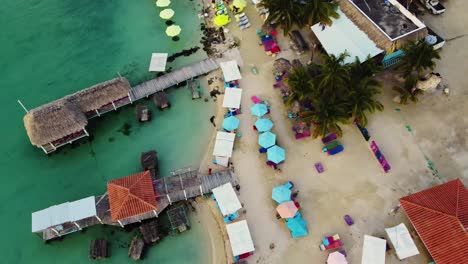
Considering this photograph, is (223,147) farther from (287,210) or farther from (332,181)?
(332,181)

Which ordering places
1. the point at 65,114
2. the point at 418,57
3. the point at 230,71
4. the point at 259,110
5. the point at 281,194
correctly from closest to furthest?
the point at 281,194, the point at 418,57, the point at 65,114, the point at 259,110, the point at 230,71

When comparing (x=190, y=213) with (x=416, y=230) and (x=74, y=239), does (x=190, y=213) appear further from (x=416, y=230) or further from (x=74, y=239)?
(x=416, y=230)

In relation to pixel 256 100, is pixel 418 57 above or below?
above

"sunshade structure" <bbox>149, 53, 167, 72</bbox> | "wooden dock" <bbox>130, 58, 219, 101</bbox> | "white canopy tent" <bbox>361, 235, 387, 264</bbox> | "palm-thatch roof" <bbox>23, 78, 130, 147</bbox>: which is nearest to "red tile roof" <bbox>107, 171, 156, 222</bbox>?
"palm-thatch roof" <bbox>23, 78, 130, 147</bbox>

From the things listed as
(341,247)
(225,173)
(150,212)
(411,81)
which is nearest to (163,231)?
(150,212)

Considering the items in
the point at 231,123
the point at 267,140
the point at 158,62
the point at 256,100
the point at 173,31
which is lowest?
the point at 267,140

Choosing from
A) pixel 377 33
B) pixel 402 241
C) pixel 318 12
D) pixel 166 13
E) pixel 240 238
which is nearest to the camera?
pixel 402 241

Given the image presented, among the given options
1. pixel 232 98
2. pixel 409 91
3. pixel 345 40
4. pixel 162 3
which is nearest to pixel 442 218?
pixel 409 91
